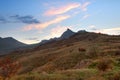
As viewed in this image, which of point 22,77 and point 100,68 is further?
point 100,68

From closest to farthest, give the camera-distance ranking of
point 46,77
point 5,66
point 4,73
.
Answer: point 46,77
point 4,73
point 5,66

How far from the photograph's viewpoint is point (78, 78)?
2531 centimetres

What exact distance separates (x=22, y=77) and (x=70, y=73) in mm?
4585

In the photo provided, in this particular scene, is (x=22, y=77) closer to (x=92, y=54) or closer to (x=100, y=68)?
(x=100, y=68)

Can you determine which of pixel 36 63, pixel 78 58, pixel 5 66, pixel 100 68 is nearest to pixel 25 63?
pixel 36 63

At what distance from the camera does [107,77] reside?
83.1ft

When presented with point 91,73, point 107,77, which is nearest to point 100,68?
point 91,73

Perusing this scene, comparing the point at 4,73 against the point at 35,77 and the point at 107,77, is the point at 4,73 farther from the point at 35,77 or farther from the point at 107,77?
the point at 107,77

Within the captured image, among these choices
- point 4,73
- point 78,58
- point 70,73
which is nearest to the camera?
point 70,73

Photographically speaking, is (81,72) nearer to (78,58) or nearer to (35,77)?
(35,77)

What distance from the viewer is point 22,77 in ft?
84.7

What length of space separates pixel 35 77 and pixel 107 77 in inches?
249

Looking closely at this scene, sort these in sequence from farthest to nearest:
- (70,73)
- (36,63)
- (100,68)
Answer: (36,63), (100,68), (70,73)

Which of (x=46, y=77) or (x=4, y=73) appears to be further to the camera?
(x=4, y=73)
